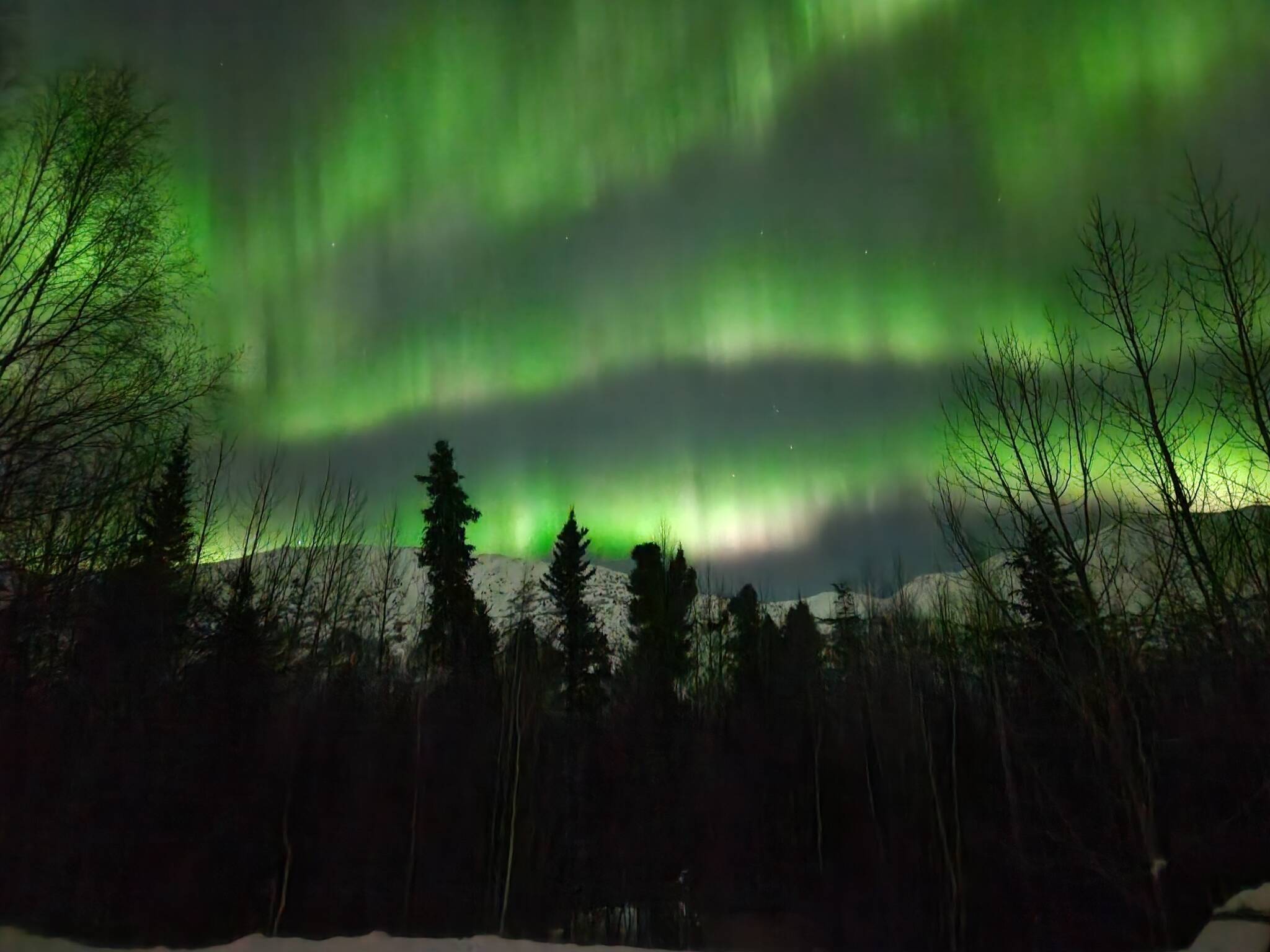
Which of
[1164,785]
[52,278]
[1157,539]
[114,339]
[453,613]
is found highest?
[453,613]

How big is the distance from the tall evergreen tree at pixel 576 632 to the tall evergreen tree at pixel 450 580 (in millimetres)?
6818

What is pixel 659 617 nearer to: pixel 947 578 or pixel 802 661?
pixel 802 661

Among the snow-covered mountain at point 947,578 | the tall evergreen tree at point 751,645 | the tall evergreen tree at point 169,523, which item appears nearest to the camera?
the snow-covered mountain at point 947,578

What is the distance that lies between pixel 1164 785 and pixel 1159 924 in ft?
10.9

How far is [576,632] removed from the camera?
50812mm

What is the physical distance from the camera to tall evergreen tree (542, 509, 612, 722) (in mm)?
48094

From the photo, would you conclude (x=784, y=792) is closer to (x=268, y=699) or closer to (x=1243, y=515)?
(x=268, y=699)

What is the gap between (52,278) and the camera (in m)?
11.4

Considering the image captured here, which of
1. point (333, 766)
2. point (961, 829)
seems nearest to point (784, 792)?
point (961, 829)

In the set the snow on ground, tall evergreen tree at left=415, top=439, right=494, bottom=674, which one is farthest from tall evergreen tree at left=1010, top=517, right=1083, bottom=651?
tall evergreen tree at left=415, top=439, right=494, bottom=674

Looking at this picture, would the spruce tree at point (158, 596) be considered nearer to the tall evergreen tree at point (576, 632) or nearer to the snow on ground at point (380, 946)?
the snow on ground at point (380, 946)

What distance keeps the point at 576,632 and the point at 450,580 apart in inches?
393

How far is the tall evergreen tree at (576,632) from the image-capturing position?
48.1 m

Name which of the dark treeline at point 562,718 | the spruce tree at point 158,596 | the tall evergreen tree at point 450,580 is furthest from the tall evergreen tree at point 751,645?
the spruce tree at point 158,596
